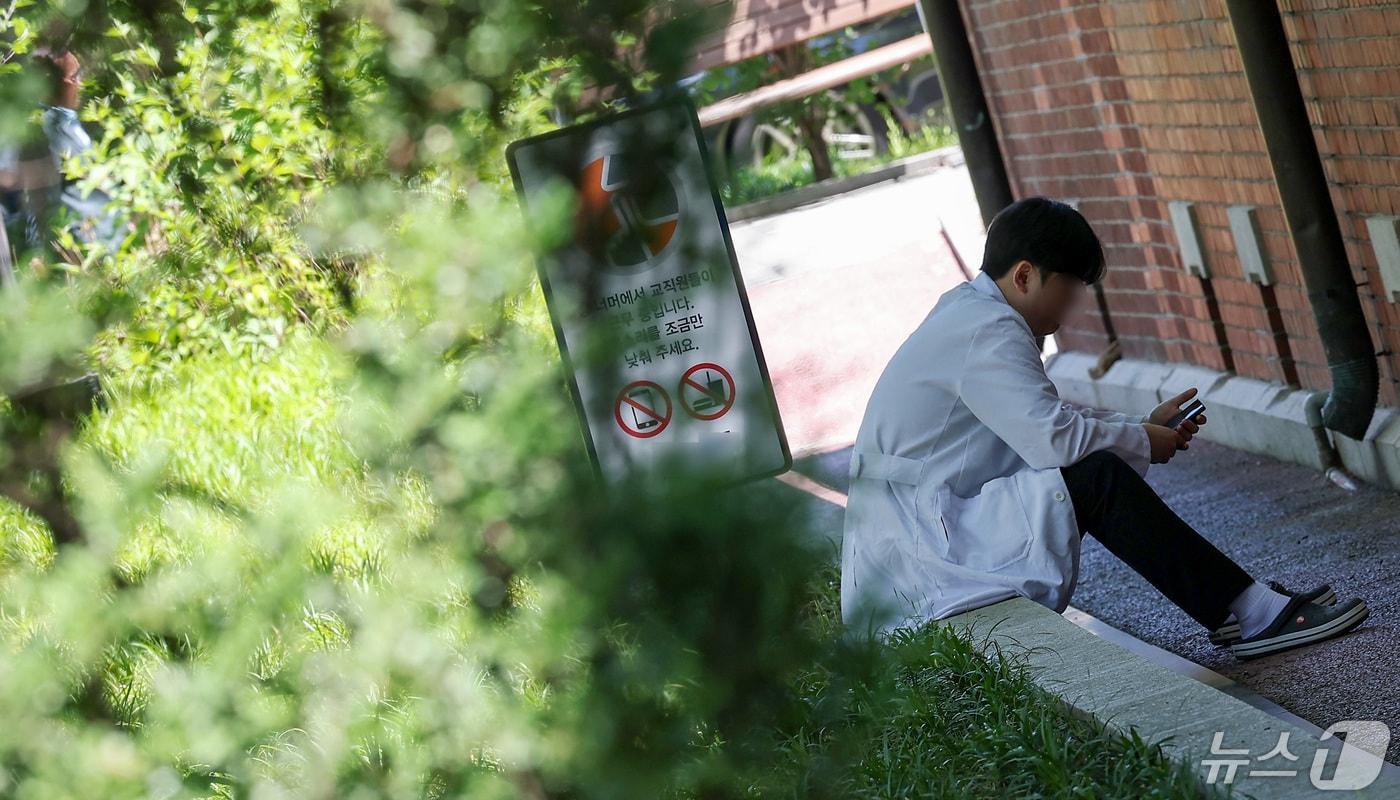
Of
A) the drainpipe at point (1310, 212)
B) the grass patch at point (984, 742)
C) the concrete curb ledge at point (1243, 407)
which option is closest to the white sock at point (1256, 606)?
the grass patch at point (984, 742)

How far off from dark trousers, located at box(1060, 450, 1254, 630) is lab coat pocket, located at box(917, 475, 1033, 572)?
171 millimetres

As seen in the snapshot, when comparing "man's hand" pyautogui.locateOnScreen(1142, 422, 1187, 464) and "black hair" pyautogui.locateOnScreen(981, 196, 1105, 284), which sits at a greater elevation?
"black hair" pyautogui.locateOnScreen(981, 196, 1105, 284)

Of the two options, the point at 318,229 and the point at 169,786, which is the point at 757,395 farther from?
the point at 169,786

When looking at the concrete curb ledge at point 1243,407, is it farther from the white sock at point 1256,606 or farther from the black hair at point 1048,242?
the black hair at point 1048,242

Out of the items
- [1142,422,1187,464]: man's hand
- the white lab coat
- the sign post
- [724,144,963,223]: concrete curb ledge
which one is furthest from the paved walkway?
[724,144,963,223]: concrete curb ledge

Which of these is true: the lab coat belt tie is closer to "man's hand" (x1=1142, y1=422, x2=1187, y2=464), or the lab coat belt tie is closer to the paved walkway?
the paved walkway

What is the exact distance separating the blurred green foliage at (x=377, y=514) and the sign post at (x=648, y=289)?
3cm

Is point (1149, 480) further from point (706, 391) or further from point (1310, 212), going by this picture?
point (706, 391)

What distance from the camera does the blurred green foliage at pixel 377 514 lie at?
1.69m

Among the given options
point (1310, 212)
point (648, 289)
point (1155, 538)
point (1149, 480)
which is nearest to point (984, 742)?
point (1155, 538)

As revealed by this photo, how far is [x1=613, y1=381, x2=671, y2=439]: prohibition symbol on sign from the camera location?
164cm

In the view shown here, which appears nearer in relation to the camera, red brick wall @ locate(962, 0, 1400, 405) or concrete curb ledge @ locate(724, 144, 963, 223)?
red brick wall @ locate(962, 0, 1400, 405)

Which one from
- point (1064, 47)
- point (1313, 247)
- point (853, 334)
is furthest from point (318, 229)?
point (853, 334)

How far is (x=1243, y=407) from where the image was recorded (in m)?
6.66
